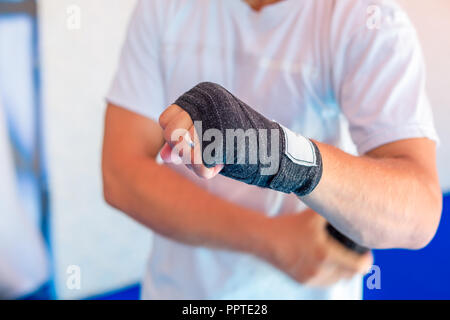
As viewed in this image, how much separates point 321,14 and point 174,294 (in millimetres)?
467

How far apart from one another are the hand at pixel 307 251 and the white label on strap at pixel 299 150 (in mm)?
224

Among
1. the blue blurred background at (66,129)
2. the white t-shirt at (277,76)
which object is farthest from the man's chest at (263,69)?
the blue blurred background at (66,129)

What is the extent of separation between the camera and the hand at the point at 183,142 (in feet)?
1.13

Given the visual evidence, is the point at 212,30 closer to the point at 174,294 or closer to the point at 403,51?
the point at 403,51

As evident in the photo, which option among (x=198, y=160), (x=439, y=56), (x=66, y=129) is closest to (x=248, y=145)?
(x=198, y=160)

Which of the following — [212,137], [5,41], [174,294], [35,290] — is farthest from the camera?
[35,290]

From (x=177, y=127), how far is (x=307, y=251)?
13.0 inches

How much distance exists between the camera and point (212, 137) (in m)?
0.34

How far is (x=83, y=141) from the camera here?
1.42 meters

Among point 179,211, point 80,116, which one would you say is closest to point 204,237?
point 179,211

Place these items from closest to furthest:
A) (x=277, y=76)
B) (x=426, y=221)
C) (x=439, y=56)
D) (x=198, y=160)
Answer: (x=198, y=160) < (x=426, y=221) < (x=277, y=76) < (x=439, y=56)

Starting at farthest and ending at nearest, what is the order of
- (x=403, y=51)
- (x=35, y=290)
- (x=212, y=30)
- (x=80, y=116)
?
(x=35, y=290) < (x=80, y=116) < (x=212, y=30) < (x=403, y=51)

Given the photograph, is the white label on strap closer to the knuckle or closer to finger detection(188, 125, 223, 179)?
finger detection(188, 125, 223, 179)

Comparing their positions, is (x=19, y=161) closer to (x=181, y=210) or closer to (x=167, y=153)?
(x=181, y=210)
